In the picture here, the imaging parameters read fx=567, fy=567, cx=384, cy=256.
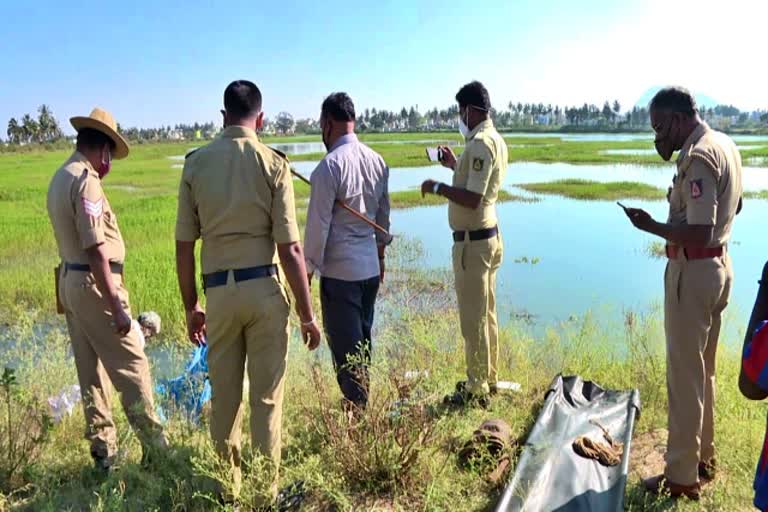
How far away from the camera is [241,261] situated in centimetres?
234

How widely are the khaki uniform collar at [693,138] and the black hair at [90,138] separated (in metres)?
2.71

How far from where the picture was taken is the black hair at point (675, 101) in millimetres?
2436

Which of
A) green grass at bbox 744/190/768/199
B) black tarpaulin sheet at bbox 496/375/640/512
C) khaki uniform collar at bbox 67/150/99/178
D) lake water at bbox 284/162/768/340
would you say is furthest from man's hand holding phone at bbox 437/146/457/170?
green grass at bbox 744/190/768/199

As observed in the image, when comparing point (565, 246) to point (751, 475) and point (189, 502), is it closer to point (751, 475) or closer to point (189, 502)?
point (751, 475)

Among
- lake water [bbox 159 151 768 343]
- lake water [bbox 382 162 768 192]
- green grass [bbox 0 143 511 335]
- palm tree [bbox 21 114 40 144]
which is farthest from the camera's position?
palm tree [bbox 21 114 40 144]

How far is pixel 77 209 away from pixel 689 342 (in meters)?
2.80

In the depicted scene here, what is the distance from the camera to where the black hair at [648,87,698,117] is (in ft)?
7.99

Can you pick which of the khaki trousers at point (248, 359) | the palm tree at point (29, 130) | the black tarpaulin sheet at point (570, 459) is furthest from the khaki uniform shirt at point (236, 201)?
the palm tree at point (29, 130)

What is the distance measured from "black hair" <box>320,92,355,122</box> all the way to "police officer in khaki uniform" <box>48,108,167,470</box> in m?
1.06

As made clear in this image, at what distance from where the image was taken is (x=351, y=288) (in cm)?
297

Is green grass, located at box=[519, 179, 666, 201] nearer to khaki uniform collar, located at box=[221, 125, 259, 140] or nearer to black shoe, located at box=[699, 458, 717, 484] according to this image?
black shoe, located at box=[699, 458, 717, 484]

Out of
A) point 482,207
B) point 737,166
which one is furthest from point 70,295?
point 737,166

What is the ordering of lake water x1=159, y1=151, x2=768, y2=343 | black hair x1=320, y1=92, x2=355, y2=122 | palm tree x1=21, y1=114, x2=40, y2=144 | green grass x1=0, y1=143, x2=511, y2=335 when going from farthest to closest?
1. palm tree x1=21, y1=114, x2=40, y2=144
2. lake water x1=159, y1=151, x2=768, y2=343
3. green grass x1=0, y1=143, x2=511, y2=335
4. black hair x1=320, y1=92, x2=355, y2=122

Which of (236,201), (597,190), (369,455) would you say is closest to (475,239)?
(369,455)
